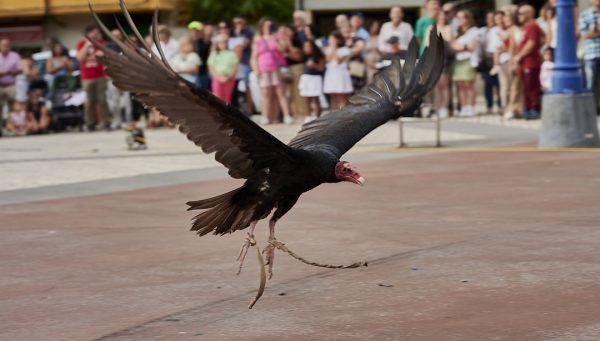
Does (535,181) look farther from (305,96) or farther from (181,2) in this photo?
(181,2)

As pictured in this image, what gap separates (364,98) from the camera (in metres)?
8.53

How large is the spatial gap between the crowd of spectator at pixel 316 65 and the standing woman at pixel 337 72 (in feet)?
0.05

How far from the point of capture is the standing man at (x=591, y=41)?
1809cm

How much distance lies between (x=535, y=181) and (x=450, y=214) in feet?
7.12

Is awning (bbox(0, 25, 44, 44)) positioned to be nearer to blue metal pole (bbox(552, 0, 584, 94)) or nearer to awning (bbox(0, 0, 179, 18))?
awning (bbox(0, 0, 179, 18))

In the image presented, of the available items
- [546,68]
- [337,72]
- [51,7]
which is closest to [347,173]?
[546,68]

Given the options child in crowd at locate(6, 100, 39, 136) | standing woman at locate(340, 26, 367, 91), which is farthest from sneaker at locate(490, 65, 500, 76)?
child in crowd at locate(6, 100, 39, 136)

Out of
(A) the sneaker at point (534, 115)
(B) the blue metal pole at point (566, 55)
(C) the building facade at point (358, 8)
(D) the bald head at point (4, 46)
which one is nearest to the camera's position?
(B) the blue metal pole at point (566, 55)

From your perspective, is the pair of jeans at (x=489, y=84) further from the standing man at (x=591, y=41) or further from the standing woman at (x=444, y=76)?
the standing man at (x=591, y=41)

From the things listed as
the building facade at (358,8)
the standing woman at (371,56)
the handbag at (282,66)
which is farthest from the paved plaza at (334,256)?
the building facade at (358,8)

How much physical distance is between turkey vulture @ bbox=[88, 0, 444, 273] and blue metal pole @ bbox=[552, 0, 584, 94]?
7532mm

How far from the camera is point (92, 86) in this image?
20750 mm

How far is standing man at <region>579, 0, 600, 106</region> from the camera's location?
59.4ft

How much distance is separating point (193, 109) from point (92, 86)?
14.9 metres
